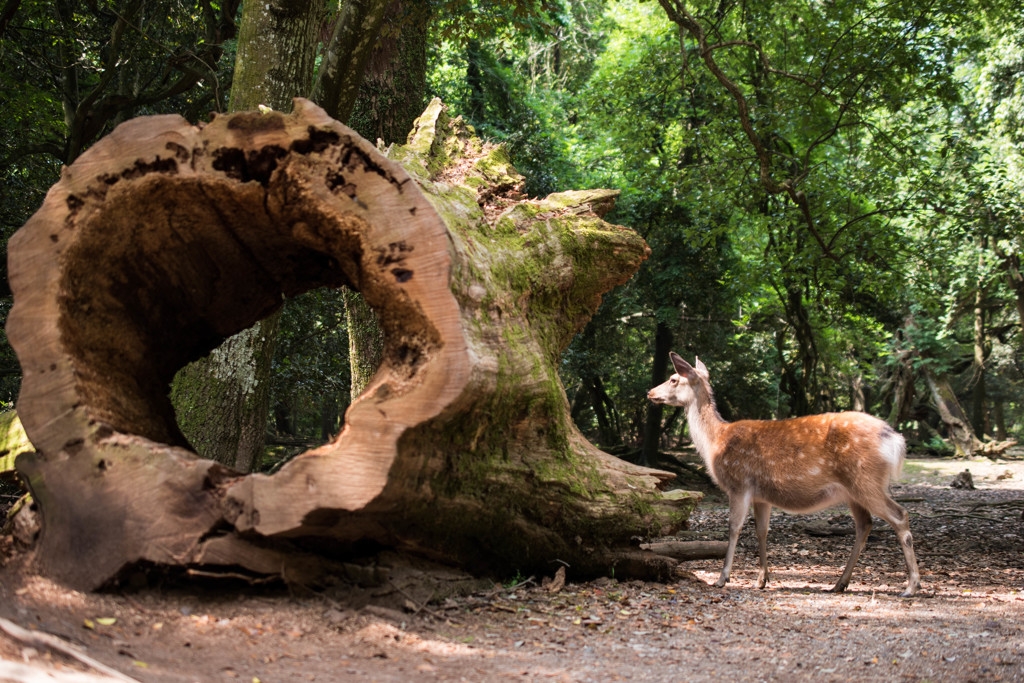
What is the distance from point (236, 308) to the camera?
494cm

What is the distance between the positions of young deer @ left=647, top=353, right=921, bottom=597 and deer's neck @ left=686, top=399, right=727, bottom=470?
2 centimetres

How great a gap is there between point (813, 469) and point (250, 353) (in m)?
4.39

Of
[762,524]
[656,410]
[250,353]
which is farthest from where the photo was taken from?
[656,410]

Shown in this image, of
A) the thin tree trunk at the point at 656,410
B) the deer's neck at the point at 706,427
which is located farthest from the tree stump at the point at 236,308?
the thin tree trunk at the point at 656,410

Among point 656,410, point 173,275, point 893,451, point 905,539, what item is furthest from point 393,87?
point 656,410

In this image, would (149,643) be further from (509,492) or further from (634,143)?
(634,143)

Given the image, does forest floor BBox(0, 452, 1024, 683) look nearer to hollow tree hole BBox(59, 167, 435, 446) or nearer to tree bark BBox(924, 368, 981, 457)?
hollow tree hole BBox(59, 167, 435, 446)

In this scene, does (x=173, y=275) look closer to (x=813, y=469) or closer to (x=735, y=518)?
(x=735, y=518)

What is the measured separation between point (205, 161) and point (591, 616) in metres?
3.04

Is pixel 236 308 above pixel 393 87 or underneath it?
underneath

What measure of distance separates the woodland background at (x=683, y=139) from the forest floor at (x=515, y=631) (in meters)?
2.40

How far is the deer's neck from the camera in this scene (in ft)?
23.1

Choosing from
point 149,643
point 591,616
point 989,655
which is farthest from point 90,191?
point 989,655

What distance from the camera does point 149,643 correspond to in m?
3.05
